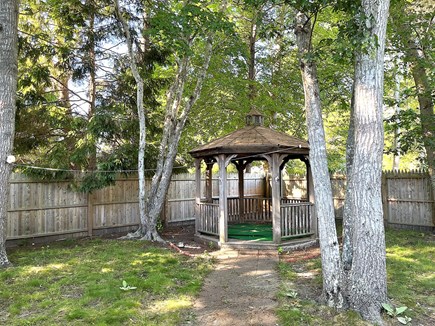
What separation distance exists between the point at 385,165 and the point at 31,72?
906 inches

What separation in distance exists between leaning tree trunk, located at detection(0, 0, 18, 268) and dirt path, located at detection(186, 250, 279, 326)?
413cm

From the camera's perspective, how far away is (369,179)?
417 cm

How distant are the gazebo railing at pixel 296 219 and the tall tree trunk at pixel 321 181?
3.86 m

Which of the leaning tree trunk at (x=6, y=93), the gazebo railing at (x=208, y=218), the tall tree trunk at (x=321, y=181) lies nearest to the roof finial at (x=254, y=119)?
the gazebo railing at (x=208, y=218)

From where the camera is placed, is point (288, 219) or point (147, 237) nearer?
point (288, 219)

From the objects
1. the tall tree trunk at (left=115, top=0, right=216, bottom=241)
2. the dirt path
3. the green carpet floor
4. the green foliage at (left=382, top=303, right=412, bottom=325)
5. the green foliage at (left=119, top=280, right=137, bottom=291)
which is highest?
the tall tree trunk at (left=115, top=0, right=216, bottom=241)

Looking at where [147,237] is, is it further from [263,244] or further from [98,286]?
[98,286]

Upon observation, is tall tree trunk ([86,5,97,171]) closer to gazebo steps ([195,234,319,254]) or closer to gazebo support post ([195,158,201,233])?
gazebo support post ([195,158,201,233])

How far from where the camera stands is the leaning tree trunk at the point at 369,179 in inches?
162

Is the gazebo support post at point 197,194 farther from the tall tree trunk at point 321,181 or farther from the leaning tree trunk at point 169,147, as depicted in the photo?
the tall tree trunk at point 321,181

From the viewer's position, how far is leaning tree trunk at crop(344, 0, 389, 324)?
411 centimetres

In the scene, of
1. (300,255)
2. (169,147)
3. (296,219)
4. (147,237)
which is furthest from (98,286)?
(296,219)

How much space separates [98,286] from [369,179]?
4.28m

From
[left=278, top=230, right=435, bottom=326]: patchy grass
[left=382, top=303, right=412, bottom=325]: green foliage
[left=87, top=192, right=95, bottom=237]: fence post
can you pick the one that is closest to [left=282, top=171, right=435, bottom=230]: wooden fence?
[left=278, top=230, right=435, bottom=326]: patchy grass
